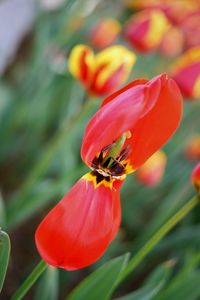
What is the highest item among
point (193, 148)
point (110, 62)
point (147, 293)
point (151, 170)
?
point (110, 62)

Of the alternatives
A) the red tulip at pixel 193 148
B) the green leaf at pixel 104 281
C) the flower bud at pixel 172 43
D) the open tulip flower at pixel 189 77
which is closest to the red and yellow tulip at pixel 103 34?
the flower bud at pixel 172 43

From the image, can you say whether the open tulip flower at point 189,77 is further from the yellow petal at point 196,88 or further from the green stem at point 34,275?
the green stem at point 34,275

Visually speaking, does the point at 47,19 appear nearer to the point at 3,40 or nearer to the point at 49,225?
the point at 3,40

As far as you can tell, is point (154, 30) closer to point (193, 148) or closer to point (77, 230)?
point (193, 148)

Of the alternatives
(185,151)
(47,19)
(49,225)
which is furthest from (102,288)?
(47,19)

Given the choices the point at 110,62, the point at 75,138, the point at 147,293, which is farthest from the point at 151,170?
the point at 147,293

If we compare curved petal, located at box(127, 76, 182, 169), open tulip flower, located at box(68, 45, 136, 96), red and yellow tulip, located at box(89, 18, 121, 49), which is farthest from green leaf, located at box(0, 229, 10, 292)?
red and yellow tulip, located at box(89, 18, 121, 49)
